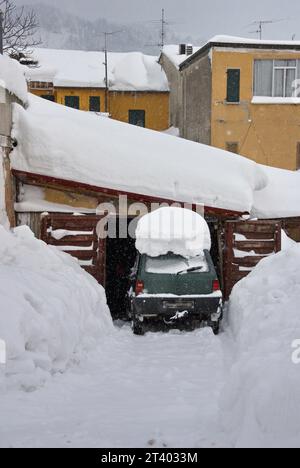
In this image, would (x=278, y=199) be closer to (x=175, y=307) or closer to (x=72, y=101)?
(x=175, y=307)

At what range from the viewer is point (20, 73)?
12.5m

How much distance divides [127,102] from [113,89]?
4.11 feet

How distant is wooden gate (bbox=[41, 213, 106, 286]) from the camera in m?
12.1

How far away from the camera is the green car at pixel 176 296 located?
9641mm

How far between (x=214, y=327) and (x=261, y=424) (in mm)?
5651

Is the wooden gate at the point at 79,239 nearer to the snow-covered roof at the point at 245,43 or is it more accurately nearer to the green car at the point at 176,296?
the green car at the point at 176,296

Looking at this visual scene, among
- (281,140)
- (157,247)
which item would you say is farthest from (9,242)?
(281,140)

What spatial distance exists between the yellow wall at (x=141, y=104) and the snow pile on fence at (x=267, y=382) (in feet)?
94.1

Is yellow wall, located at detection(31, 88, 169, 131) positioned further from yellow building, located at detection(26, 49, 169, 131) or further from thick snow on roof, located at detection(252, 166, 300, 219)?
thick snow on roof, located at detection(252, 166, 300, 219)

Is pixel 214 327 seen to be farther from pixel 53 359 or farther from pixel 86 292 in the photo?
pixel 53 359

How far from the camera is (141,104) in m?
35.4

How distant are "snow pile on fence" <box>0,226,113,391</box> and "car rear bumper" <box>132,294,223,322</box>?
74cm

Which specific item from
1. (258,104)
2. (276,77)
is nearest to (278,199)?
(258,104)

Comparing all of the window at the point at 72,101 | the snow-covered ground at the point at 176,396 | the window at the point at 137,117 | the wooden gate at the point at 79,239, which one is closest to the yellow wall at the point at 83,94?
the window at the point at 72,101
